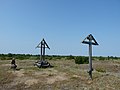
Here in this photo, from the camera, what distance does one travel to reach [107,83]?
17.3 metres

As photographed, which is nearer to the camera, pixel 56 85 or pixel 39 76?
pixel 56 85

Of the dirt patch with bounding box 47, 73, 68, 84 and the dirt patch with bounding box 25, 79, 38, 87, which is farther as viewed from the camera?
the dirt patch with bounding box 47, 73, 68, 84

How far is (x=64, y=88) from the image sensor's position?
17.2 meters

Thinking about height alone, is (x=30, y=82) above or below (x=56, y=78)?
below

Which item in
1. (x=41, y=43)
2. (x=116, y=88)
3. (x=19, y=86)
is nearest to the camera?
(x=116, y=88)

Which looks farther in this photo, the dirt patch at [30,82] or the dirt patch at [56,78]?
the dirt patch at [56,78]

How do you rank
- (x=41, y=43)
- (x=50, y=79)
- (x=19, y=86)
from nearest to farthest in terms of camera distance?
(x=19, y=86)
(x=50, y=79)
(x=41, y=43)

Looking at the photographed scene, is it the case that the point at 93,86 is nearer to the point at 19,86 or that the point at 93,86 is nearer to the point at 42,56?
the point at 19,86

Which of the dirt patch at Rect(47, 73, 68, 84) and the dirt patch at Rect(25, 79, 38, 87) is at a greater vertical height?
the dirt patch at Rect(47, 73, 68, 84)

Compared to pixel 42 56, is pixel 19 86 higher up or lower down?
lower down

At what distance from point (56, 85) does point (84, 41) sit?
4544 millimetres

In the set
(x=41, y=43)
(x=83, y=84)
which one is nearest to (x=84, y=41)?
(x=83, y=84)

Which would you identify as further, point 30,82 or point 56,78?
point 56,78

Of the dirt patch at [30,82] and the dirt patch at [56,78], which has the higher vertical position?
the dirt patch at [56,78]
